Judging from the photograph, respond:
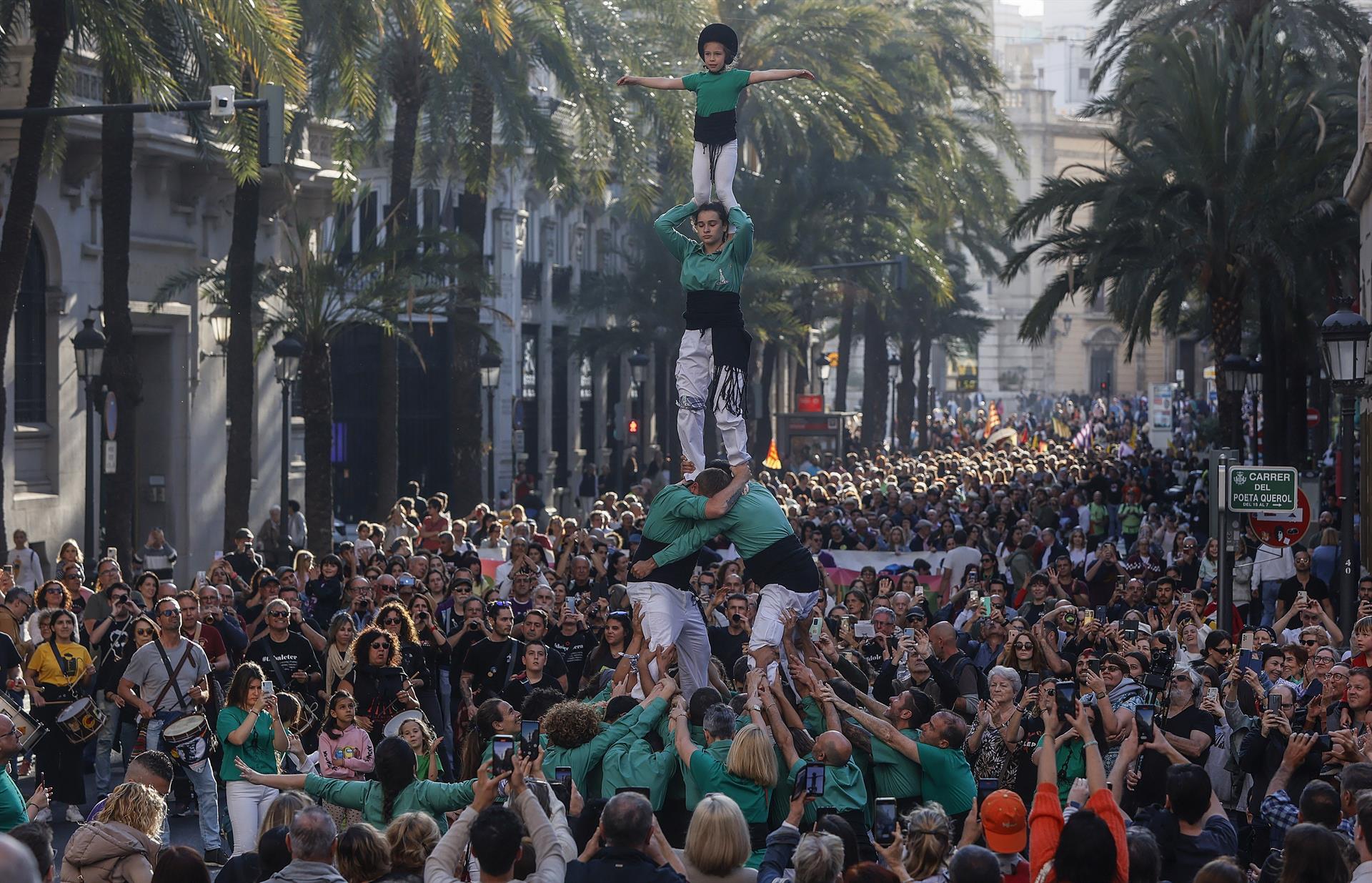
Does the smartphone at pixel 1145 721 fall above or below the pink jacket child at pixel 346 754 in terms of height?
above

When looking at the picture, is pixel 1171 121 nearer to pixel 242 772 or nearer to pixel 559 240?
pixel 242 772

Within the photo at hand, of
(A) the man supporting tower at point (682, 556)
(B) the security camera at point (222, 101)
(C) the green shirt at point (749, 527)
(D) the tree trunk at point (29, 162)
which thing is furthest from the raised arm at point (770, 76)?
(D) the tree trunk at point (29, 162)

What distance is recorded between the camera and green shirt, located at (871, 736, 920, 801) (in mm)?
9352

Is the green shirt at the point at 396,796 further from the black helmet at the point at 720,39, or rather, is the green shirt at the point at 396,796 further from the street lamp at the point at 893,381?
the street lamp at the point at 893,381

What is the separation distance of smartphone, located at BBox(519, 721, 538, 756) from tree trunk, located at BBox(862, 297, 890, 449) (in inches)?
1634

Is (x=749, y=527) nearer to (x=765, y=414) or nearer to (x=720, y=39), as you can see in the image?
(x=720, y=39)

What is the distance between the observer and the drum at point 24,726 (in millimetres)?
11211

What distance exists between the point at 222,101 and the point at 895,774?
9.73 meters

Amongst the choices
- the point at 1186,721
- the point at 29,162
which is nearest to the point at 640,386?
the point at 29,162

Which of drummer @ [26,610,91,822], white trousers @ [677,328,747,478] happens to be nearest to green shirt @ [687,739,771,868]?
white trousers @ [677,328,747,478]

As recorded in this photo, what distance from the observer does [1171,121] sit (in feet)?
92.1

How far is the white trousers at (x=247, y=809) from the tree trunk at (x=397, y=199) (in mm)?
17024

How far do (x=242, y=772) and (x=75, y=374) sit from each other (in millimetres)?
18797

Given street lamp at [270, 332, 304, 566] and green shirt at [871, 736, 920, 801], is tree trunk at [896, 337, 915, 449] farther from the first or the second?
green shirt at [871, 736, 920, 801]
